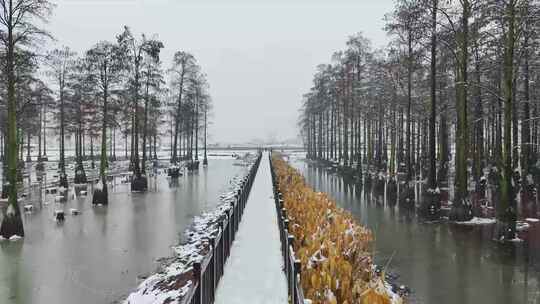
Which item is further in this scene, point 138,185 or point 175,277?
point 138,185

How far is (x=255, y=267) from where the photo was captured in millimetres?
8555

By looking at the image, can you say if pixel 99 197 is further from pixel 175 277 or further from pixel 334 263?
pixel 334 263

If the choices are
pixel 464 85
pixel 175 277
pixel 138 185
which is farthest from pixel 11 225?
pixel 464 85

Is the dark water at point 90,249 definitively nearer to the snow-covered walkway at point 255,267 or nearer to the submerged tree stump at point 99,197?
the submerged tree stump at point 99,197

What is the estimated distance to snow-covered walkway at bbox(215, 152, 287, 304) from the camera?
6777mm

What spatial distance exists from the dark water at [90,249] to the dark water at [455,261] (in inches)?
270

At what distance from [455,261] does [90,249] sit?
11.3 m

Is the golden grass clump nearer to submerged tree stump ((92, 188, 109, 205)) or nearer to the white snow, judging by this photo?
the white snow

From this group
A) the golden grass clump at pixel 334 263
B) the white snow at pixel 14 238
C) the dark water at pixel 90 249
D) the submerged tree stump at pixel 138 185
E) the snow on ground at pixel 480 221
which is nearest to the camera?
the golden grass clump at pixel 334 263

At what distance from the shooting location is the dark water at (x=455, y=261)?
333 inches

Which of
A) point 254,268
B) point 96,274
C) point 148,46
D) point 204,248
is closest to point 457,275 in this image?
point 254,268

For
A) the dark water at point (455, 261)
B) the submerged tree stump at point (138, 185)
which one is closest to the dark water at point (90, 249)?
the submerged tree stump at point (138, 185)

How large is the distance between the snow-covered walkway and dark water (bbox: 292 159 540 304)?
7.62ft

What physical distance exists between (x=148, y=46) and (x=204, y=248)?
21545 mm
